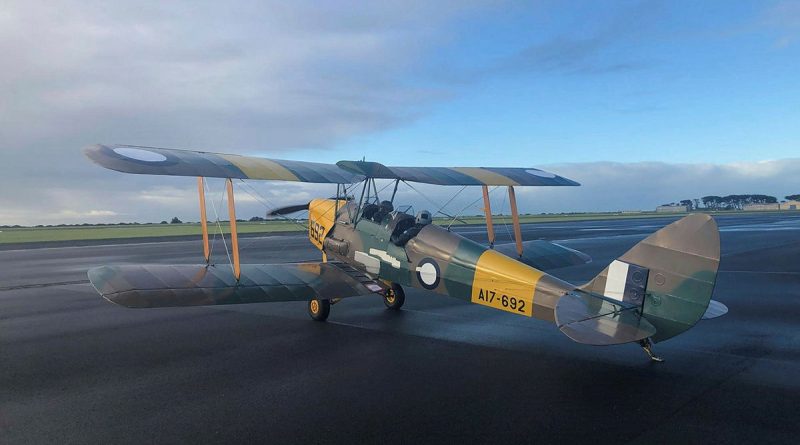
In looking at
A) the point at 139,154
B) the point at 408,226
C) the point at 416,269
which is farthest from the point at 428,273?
the point at 139,154

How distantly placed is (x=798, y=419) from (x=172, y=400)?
20.6 feet

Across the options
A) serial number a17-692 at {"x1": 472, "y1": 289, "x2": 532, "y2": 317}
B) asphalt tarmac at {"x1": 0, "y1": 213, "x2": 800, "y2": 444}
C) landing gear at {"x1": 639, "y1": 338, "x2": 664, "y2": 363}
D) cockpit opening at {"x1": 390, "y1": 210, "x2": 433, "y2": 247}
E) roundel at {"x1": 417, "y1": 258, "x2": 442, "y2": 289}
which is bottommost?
asphalt tarmac at {"x1": 0, "y1": 213, "x2": 800, "y2": 444}

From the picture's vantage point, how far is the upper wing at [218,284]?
7578 mm

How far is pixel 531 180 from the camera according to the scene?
12.1 m

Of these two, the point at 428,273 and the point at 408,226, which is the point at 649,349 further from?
the point at 408,226

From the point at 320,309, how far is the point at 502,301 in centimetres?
365

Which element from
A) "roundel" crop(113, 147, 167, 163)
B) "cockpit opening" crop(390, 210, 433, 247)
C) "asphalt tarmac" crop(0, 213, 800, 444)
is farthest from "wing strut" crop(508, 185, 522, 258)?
"roundel" crop(113, 147, 167, 163)

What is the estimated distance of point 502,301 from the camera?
7812mm

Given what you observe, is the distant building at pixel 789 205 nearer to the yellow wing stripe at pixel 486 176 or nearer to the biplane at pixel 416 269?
the yellow wing stripe at pixel 486 176

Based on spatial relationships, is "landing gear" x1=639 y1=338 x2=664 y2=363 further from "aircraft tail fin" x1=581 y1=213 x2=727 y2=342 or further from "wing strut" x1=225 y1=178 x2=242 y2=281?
"wing strut" x1=225 y1=178 x2=242 y2=281

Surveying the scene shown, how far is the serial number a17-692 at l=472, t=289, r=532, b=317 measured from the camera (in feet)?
24.7

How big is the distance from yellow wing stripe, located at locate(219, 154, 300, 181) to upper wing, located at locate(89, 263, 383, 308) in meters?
1.71

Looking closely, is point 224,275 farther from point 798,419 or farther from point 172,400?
point 798,419

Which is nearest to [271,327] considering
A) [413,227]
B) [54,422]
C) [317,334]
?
[317,334]
